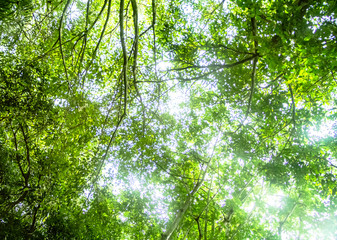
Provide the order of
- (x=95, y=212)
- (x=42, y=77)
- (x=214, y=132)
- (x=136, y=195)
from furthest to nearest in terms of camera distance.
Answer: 1. (x=214, y=132)
2. (x=136, y=195)
3. (x=95, y=212)
4. (x=42, y=77)

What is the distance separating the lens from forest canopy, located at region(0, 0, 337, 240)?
3730mm

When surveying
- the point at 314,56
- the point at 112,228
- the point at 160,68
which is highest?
the point at 160,68

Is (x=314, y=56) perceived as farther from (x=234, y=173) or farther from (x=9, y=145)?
(x=9, y=145)

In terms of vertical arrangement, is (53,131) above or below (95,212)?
above

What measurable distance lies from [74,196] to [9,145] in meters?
2.91

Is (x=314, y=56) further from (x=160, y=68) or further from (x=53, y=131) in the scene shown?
(x=53, y=131)

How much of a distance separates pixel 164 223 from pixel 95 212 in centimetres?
185

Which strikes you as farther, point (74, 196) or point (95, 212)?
point (95, 212)

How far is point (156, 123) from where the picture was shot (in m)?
5.21

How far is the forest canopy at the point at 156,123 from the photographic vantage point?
147 inches

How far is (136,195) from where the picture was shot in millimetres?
5551

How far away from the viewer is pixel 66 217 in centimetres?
660

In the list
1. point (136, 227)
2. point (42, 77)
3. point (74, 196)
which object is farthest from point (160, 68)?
point (136, 227)

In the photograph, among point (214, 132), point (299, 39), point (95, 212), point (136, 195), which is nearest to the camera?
point (299, 39)
